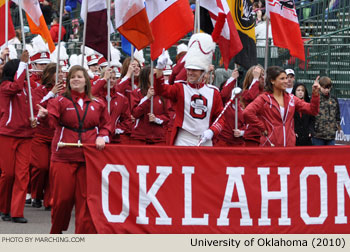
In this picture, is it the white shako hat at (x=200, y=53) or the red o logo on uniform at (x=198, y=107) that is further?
the red o logo on uniform at (x=198, y=107)

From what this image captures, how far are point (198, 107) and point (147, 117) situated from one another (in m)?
3.18

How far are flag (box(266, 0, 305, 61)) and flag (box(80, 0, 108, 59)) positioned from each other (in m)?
2.27

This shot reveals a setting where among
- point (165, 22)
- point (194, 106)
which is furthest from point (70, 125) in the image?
point (165, 22)

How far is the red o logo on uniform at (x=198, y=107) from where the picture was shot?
10180 millimetres

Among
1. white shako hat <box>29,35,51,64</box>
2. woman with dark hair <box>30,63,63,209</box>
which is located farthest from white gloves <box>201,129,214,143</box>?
white shako hat <box>29,35,51,64</box>

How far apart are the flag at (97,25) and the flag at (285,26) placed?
2.27 m

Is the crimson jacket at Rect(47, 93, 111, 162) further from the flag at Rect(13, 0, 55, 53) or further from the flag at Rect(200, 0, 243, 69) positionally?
the flag at Rect(13, 0, 55, 53)

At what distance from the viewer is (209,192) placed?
9.38m

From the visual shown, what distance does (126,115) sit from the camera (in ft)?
43.8

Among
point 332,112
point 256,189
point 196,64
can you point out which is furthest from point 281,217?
point 332,112

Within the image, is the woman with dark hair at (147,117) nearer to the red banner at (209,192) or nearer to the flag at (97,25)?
the flag at (97,25)

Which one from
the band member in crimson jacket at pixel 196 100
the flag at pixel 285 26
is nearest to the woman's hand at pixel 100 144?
the band member in crimson jacket at pixel 196 100

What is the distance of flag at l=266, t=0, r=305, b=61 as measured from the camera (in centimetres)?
1192

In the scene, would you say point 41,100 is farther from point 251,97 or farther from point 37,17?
point 251,97
